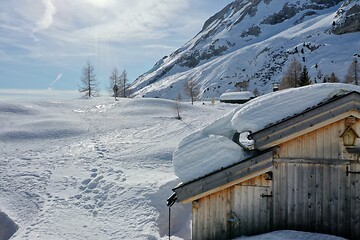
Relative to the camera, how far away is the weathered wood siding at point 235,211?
6.66 metres

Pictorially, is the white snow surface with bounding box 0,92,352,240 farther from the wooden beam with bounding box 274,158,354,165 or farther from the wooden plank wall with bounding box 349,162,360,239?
the wooden beam with bounding box 274,158,354,165

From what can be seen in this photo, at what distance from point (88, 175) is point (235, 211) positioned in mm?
10767

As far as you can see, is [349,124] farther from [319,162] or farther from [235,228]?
[235,228]

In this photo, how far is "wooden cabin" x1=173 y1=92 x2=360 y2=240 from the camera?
20.5 feet

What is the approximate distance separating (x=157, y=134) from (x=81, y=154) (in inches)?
274

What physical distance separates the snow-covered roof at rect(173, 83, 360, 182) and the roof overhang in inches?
7.1

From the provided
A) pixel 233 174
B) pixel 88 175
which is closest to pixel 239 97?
pixel 88 175

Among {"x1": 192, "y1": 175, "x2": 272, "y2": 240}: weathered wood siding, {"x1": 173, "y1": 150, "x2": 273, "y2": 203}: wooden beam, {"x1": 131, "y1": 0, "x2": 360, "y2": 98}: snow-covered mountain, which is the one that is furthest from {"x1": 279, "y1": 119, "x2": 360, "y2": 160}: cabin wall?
{"x1": 131, "y1": 0, "x2": 360, "y2": 98}: snow-covered mountain

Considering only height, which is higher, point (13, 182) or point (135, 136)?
point (135, 136)

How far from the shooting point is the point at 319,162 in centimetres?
642

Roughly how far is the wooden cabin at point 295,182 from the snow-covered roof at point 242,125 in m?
0.21

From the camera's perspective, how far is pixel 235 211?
6.74 m

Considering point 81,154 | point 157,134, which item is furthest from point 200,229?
point 157,134

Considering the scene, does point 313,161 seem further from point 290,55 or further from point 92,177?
point 290,55
